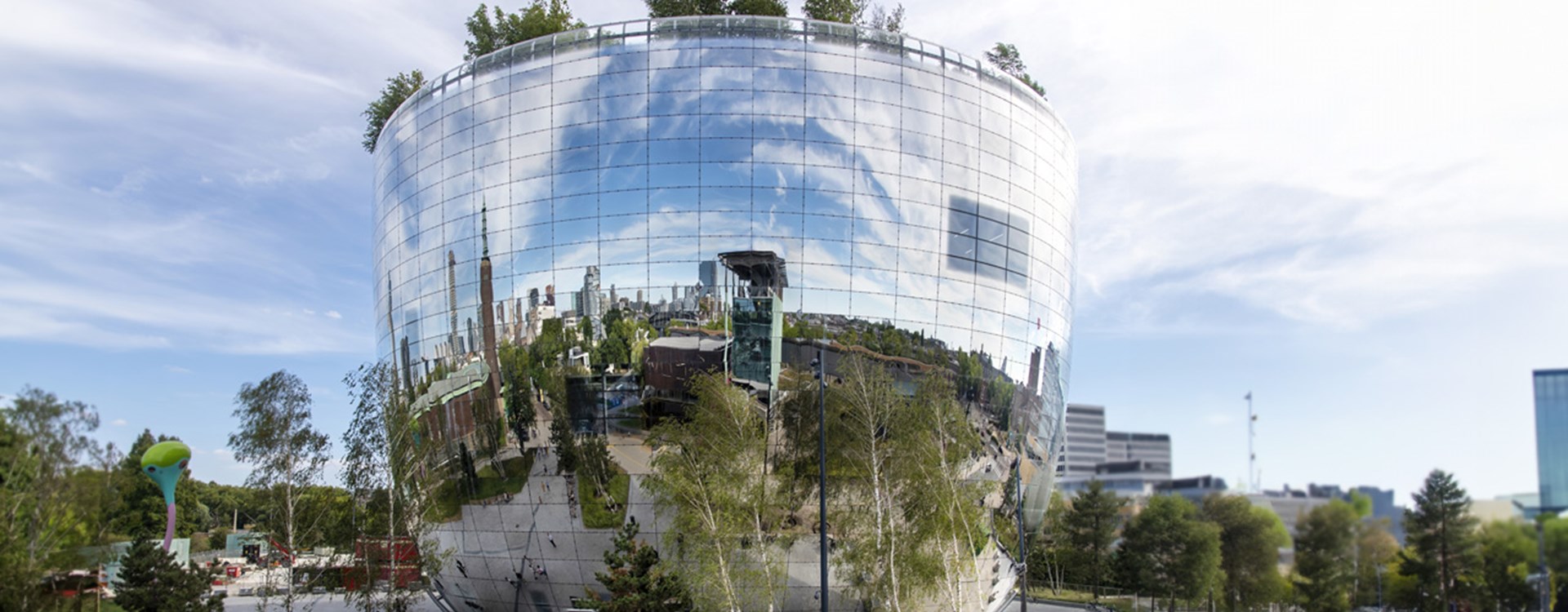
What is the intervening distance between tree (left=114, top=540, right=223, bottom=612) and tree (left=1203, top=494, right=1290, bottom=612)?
28806mm

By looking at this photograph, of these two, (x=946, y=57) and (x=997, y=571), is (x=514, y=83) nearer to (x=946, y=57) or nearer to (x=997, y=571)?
(x=946, y=57)

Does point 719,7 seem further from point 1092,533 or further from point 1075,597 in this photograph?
point 1075,597

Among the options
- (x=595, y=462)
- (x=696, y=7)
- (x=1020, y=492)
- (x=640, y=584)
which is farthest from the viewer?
(x=696, y=7)

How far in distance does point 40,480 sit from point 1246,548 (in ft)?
115

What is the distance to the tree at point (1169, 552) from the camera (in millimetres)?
50969

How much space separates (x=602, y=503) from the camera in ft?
95.0

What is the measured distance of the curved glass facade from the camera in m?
28.7

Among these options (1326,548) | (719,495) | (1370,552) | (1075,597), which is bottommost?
(1075,597)

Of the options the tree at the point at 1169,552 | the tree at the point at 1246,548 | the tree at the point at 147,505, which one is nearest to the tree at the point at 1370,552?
the tree at the point at 1246,548

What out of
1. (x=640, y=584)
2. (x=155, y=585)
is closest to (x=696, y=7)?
(x=640, y=584)

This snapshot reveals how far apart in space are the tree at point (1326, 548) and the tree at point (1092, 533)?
40.3 m

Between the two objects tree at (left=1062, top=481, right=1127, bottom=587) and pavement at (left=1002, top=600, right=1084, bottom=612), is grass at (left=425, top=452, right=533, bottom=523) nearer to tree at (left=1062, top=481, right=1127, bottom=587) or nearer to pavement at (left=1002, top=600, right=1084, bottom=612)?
pavement at (left=1002, top=600, right=1084, bottom=612)

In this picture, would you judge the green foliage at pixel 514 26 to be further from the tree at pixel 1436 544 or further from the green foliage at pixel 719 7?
the tree at pixel 1436 544

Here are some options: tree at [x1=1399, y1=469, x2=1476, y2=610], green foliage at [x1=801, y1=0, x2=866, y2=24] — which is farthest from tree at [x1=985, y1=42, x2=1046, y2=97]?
tree at [x1=1399, y1=469, x2=1476, y2=610]
